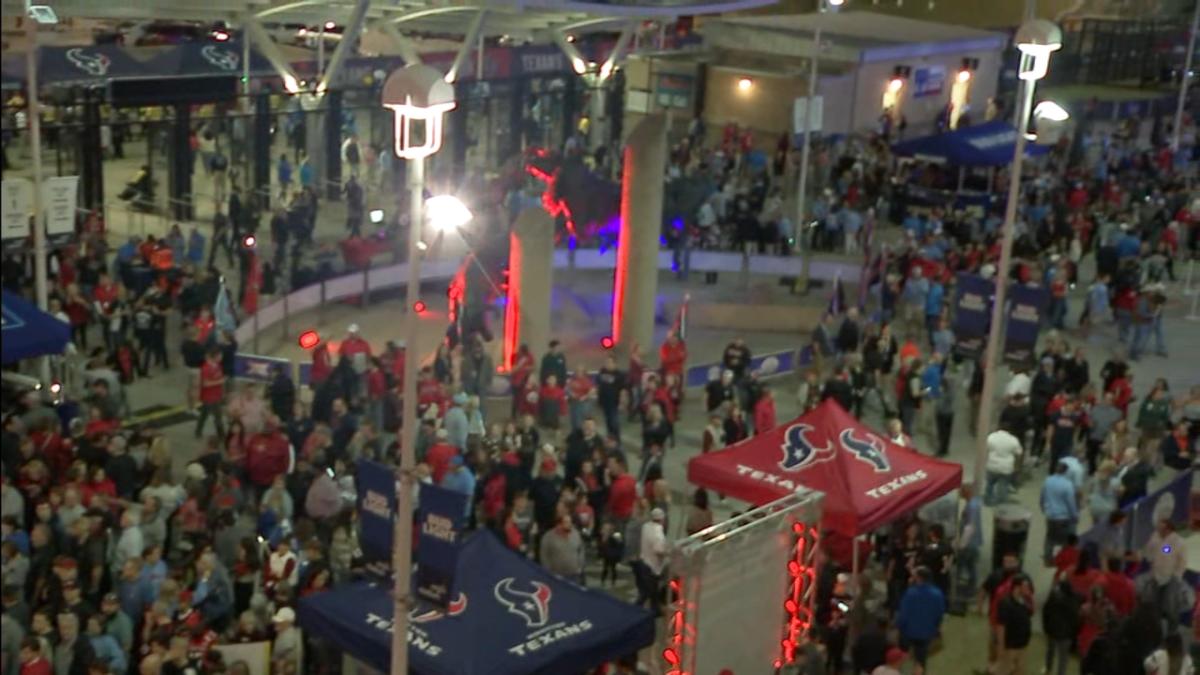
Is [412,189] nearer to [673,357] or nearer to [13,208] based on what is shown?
[13,208]

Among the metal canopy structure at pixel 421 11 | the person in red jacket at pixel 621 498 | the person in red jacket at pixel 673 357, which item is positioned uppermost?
the metal canopy structure at pixel 421 11

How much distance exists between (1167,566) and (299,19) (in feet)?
76.4

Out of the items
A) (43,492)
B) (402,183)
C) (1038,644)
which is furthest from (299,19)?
(1038,644)

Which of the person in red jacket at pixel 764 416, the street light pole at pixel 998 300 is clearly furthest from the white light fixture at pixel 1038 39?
the person in red jacket at pixel 764 416

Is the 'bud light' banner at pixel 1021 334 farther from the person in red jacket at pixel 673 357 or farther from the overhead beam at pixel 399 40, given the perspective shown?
the overhead beam at pixel 399 40

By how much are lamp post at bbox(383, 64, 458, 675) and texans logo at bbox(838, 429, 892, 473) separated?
5635 millimetres

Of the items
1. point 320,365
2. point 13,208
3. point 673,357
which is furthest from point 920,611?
point 13,208

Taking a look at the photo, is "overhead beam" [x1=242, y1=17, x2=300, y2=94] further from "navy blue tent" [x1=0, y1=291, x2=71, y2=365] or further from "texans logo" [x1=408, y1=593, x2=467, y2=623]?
"texans logo" [x1=408, y1=593, x2=467, y2=623]

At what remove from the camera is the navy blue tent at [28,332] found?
15688 millimetres

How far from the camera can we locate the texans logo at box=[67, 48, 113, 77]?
28.1 m

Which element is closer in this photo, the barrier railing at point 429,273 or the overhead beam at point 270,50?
the barrier railing at point 429,273

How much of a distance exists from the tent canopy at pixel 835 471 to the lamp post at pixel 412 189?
5002 millimetres

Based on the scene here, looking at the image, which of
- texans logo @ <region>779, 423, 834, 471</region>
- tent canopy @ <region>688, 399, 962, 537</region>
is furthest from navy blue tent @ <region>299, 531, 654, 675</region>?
texans logo @ <region>779, 423, 834, 471</region>

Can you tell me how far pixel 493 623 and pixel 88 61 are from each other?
1948 centimetres
